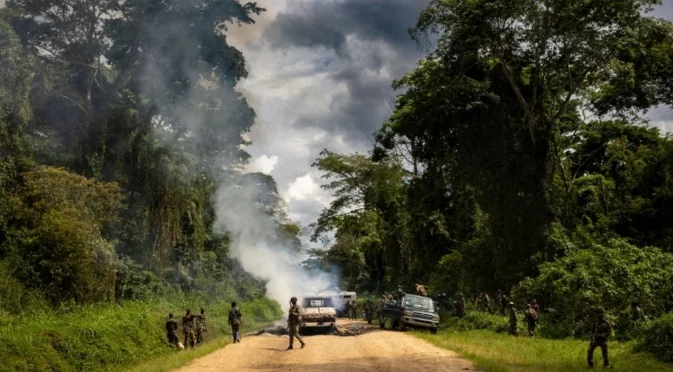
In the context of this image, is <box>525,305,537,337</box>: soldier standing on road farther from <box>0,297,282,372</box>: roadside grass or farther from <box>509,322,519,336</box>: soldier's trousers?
<box>0,297,282,372</box>: roadside grass

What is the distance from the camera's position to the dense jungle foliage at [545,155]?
2709 cm

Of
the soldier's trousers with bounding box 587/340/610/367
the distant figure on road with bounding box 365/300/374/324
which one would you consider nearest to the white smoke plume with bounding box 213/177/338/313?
the distant figure on road with bounding box 365/300/374/324

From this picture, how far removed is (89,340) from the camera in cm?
1928

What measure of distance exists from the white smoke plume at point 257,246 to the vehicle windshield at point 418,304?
888 inches

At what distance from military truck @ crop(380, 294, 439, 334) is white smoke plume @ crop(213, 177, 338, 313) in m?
22.2

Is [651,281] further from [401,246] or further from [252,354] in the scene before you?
[401,246]

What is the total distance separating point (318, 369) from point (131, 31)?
86.8 ft

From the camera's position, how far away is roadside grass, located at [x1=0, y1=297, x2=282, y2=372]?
53.5ft

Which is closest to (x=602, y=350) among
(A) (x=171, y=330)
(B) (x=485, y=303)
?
(A) (x=171, y=330)

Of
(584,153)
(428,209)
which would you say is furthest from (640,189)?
(428,209)

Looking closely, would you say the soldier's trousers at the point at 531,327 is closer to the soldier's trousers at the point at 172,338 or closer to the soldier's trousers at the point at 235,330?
the soldier's trousers at the point at 235,330

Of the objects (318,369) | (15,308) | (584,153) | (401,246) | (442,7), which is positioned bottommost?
(318,369)

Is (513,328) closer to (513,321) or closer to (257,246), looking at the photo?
(513,321)

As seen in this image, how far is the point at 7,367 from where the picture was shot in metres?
15.3
